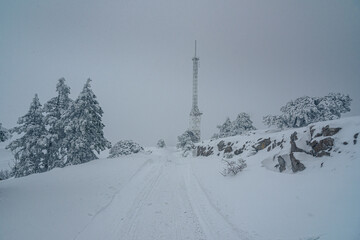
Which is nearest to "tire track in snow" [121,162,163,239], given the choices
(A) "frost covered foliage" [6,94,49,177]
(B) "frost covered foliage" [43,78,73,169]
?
(B) "frost covered foliage" [43,78,73,169]

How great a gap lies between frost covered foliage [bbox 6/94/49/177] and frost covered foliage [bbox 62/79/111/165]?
6.67 feet

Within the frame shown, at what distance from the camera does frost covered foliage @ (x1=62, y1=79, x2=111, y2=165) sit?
17.7 metres

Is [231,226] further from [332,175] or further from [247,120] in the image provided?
[247,120]

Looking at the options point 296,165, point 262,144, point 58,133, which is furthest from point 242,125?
point 58,133

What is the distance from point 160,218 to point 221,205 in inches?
109

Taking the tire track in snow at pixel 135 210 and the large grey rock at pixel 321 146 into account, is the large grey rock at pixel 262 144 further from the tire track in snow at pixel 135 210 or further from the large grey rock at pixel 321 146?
the tire track in snow at pixel 135 210

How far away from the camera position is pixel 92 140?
19.1 m

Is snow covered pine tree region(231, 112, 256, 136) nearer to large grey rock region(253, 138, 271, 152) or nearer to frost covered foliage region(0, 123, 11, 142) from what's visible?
large grey rock region(253, 138, 271, 152)

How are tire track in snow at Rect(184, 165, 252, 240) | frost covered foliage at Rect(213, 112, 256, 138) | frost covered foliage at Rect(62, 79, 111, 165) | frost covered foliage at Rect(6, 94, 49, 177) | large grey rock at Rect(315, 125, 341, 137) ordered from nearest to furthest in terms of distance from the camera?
1. tire track in snow at Rect(184, 165, 252, 240)
2. large grey rock at Rect(315, 125, 341, 137)
3. frost covered foliage at Rect(6, 94, 49, 177)
4. frost covered foliage at Rect(62, 79, 111, 165)
5. frost covered foliage at Rect(213, 112, 256, 138)

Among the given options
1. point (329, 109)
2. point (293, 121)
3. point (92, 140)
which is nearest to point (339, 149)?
point (293, 121)

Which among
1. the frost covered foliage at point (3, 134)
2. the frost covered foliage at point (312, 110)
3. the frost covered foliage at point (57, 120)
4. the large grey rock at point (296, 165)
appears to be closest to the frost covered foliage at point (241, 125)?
the frost covered foliage at point (312, 110)

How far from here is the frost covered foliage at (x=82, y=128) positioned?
17675 mm

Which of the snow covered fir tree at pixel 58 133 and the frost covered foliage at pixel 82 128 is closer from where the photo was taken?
the snow covered fir tree at pixel 58 133

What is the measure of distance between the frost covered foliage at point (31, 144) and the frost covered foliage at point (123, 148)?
458 inches
